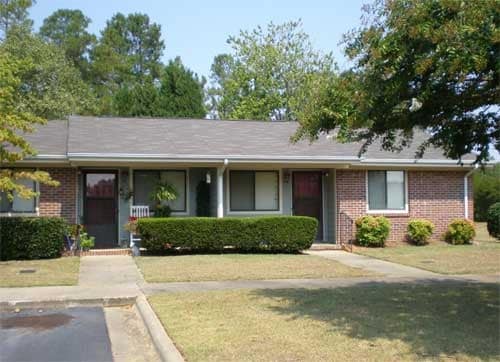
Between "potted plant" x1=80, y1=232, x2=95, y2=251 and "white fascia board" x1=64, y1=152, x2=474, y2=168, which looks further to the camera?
"potted plant" x1=80, y1=232, x2=95, y2=251

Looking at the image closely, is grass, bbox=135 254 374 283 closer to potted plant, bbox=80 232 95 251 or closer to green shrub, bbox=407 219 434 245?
potted plant, bbox=80 232 95 251

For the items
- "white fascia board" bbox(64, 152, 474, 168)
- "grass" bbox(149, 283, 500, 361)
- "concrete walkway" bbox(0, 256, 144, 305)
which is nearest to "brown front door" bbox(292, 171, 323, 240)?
"white fascia board" bbox(64, 152, 474, 168)

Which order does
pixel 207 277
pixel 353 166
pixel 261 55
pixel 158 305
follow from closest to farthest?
pixel 158 305
pixel 207 277
pixel 353 166
pixel 261 55

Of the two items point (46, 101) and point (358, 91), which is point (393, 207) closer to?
point (358, 91)

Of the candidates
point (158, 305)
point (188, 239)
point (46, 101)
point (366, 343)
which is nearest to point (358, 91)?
point (366, 343)

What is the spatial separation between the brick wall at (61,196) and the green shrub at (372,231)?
864 cm

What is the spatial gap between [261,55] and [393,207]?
84.3 feet

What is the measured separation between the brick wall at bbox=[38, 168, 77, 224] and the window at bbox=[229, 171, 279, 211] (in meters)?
4.87

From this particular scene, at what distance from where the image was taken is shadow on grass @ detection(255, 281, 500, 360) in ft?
22.0

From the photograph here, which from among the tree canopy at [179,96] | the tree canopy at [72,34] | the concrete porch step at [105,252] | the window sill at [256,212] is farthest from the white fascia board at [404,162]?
the tree canopy at [72,34]

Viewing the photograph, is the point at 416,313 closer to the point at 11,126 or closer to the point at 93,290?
the point at 93,290

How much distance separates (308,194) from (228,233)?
4508 mm

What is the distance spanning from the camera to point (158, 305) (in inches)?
363

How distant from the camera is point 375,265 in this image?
14797 mm
